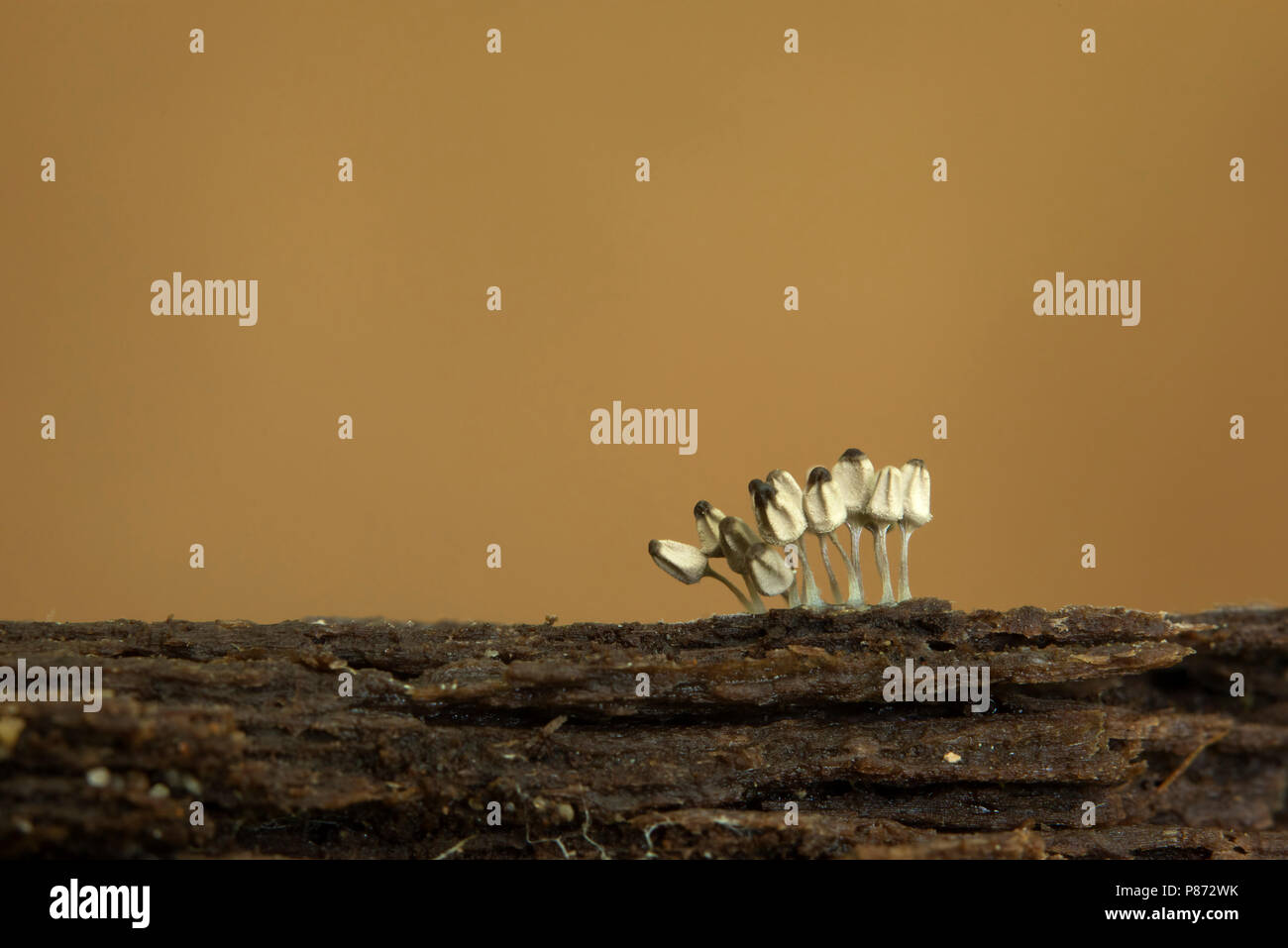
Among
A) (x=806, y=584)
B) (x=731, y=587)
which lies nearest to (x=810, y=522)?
(x=806, y=584)

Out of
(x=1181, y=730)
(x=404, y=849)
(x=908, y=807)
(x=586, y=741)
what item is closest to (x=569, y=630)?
(x=586, y=741)

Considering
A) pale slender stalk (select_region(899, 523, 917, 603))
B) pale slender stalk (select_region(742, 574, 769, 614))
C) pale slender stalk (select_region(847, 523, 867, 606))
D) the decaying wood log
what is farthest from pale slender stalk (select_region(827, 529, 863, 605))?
the decaying wood log

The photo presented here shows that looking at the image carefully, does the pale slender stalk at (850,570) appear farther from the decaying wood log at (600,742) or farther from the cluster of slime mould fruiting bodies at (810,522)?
the decaying wood log at (600,742)

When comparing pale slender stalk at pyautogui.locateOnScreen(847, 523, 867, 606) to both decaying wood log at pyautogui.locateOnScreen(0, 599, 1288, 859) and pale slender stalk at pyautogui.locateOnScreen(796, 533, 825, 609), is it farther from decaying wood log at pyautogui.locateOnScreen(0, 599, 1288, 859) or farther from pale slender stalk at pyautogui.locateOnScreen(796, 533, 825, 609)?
decaying wood log at pyautogui.locateOnScreen(0, 599, 1288, 859)

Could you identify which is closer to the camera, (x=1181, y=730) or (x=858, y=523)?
(x=1181, y=730)

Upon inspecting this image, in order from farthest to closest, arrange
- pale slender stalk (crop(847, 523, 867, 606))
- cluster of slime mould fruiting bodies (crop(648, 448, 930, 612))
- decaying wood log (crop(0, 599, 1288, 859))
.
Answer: pale slender stalk (crop(847, 523, 867, 606)) < cluster of slime mould fruiting bodies (crop(648, 448, 930, 612)) < decaying wood log (crop(0, 599, 1288, 859))

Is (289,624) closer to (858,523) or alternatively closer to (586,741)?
(586,741)

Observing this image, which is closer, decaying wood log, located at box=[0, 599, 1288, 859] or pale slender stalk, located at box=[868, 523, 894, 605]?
decaying wood log, located at box=[0, 599, 1288, 859]

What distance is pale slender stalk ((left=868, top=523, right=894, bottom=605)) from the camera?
2.85 m

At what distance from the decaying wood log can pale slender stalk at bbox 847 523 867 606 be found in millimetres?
337

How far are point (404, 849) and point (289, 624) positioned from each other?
69 centimetres

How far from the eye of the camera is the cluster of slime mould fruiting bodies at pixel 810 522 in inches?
110

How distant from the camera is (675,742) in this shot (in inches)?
91.0

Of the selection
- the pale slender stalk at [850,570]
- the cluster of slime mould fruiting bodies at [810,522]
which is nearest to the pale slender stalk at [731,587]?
the cluster of slime mould fruiting bodies at [810,522]
